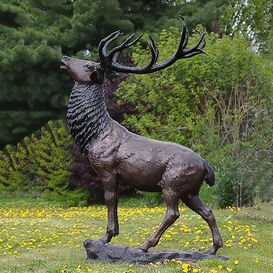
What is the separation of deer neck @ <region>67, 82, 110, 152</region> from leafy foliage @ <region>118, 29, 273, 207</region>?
644 centimetres

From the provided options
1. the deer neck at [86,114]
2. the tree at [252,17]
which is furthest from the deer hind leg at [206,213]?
the tree at [252,17]

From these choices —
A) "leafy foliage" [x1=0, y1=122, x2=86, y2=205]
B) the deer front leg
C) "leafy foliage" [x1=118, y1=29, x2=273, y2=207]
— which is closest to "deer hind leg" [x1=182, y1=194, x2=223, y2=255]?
the deer front leg

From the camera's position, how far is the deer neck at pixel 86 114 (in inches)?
268

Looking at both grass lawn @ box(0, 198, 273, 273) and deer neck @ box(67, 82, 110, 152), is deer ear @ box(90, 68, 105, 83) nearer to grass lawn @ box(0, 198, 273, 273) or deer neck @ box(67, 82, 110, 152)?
deer neck @ box(67, 82, 110, 152)

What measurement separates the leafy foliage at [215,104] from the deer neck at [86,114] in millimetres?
6440

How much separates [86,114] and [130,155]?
0.76m

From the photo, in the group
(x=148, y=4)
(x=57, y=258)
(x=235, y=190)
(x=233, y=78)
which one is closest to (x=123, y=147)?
(x=57, y=258)

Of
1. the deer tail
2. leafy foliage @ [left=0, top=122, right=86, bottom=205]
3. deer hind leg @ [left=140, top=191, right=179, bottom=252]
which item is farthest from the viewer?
leafy foliage @ [left=0, top=122, right=86, bottom=205]

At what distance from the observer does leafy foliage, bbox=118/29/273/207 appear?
13.8 meters

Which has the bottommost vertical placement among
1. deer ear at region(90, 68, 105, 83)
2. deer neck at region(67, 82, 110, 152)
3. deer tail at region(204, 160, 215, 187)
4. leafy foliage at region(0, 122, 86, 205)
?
leafy foliage at region(0, 122, 86, 205)

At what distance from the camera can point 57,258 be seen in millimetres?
7648

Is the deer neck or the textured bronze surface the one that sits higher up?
the deer neck

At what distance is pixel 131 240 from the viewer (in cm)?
889

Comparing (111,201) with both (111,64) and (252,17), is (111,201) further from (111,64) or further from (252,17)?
(252,17)
